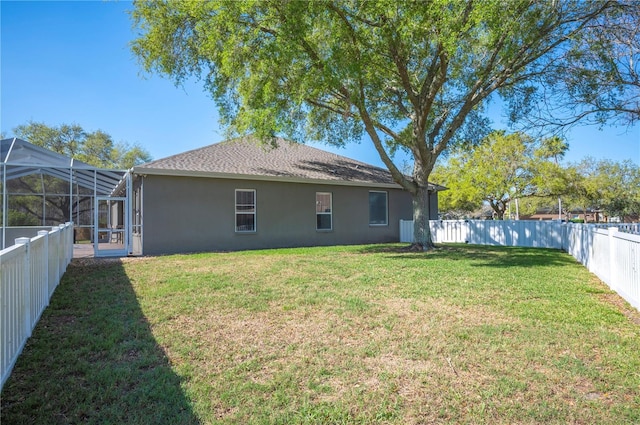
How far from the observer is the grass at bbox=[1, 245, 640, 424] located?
9.49 ft

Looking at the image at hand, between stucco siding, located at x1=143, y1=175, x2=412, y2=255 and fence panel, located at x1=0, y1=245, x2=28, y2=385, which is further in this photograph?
stucco siding, located at x1=143, y1=175, x2=412, y2=255

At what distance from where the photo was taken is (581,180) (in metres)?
30.1

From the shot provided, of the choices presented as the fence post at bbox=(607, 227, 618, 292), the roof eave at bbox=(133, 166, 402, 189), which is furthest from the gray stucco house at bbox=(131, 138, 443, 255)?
the fence post at bbox=(607, 227, 618, 292)

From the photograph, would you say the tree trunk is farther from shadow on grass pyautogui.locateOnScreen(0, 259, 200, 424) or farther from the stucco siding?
shadow on grass pyautogui.locateOnScreen(0, 259, 200, 424)

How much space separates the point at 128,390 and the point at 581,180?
3461 cm

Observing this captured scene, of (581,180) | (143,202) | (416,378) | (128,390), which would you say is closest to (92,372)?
(128,390)

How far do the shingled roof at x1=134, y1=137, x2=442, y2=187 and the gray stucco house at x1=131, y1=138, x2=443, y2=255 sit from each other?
1.5 inches

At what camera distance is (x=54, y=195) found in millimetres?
Result: 15930

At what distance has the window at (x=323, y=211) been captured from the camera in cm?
1666

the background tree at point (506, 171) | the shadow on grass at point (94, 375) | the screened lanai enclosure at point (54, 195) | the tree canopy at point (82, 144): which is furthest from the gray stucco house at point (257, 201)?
the tree canopy at point (82, 144)

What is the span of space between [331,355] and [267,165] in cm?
1284

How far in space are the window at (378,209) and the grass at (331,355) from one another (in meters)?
11.0

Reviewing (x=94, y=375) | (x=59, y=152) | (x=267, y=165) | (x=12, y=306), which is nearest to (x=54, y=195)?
(x=267, y=165)

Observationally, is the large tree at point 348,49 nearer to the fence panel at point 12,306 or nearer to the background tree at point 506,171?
the fence panel at point 12,306
